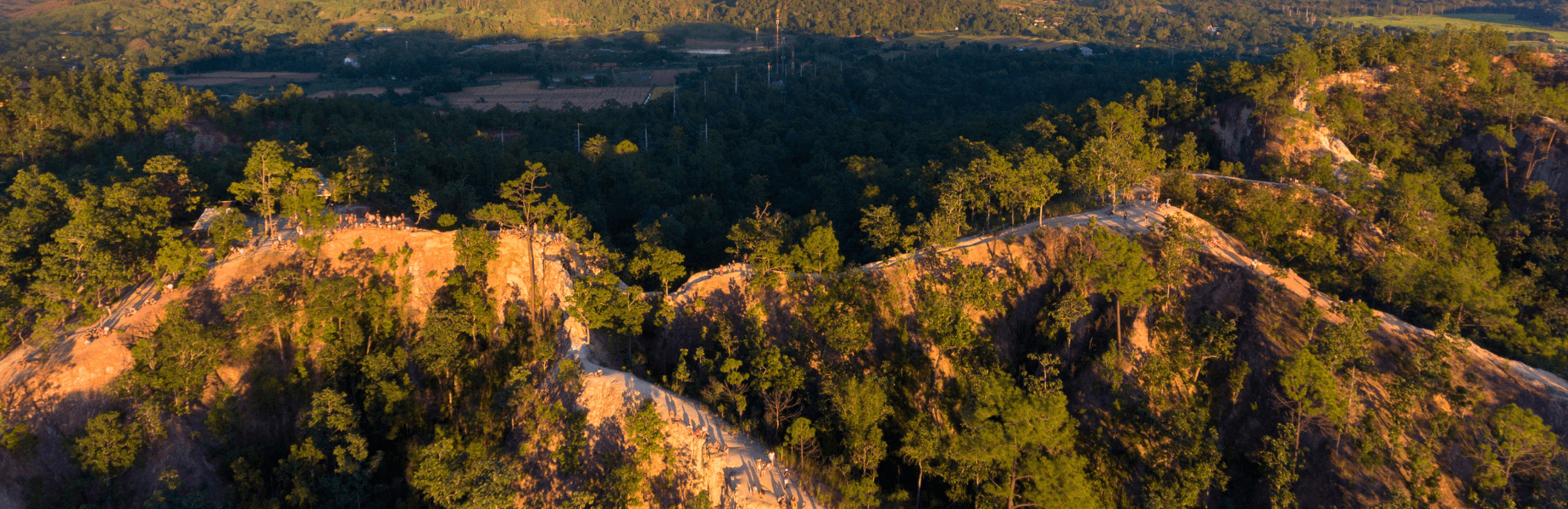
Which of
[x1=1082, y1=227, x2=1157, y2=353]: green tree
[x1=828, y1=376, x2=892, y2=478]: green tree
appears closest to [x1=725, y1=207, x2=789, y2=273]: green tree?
[x1=828, y1=376, x2=892, y2=478]: green tree

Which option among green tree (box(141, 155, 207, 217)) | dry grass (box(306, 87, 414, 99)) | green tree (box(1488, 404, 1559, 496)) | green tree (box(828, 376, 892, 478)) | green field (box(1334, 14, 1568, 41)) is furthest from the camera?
dry grass (box(306, 87, 414, 99))

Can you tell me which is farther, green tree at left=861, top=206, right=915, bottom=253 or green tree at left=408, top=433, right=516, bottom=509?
green tree at left=861, top=206, right=915, bottom=253

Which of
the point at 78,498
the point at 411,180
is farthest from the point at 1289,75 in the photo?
the point at 78,498

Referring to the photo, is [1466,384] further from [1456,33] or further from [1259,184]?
[1456,33]

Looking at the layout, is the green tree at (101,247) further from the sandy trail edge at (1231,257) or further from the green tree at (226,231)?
the sandy trail edge at (1231,257)

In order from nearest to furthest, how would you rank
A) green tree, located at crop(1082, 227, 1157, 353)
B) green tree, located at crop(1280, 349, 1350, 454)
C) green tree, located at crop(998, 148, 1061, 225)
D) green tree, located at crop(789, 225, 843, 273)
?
green tree, located at crop(1280, 349, 1350, 454), green tree, located at crop(1082, 227, 1157, 353), green tree, located at crop(789, 225, 843, 273), green tree, located at crop(998, 148, 1061, 225)

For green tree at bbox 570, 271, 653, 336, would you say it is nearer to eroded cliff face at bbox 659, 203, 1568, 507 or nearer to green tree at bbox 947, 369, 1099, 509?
eroded cliff face at bbox 659, 203, 1568, 507

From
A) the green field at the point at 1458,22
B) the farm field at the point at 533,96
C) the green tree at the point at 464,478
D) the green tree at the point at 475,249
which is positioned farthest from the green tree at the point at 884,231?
the green field at the point at 1458,22
